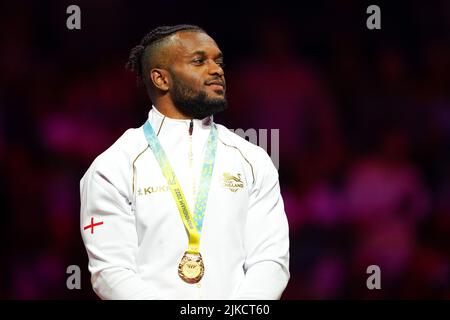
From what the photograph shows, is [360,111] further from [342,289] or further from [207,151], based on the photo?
[207,151]

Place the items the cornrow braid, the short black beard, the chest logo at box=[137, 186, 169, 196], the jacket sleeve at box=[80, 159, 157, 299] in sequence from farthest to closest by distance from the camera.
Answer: the cornrow braid, the short black beard, the chest logo at box=[137, 186, 169, 196], the jacket sleeve at box=[80, 159, 157, 299]

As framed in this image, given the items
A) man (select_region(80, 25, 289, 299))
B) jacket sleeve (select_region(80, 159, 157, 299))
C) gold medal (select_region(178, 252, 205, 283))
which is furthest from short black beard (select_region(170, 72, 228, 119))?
gold medal (select_region(178, 252, 205, 283))

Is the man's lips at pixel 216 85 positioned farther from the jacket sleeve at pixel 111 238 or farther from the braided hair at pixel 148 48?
the jacket sleeve at pixel 111 238

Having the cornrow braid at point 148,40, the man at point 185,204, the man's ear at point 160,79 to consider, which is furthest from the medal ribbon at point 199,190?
the cornrow braid at point 148,40

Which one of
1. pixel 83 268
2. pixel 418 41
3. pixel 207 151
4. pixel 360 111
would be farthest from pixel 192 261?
pixel 418 41

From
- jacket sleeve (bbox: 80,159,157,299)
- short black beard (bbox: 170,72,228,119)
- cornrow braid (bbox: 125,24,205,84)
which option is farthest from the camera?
cornrow braid (bbox: 125,24,205,84)

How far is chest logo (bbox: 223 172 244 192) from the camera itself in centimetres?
333

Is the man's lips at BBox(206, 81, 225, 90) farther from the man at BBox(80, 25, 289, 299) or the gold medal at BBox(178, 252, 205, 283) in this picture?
the gold medal at BBox(178, 252, 205, 283)

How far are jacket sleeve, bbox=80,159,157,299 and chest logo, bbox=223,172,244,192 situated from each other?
33cm

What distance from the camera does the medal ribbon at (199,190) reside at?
3225 millimetres

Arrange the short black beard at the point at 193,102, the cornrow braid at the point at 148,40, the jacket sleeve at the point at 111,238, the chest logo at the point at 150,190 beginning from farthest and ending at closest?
1. the cornrow braid at the point at 148,40
2. the short black beard at the point at 193,102
3. the chest logo at the point at 150,190
4. the jacket sleeve at the point at 111,238

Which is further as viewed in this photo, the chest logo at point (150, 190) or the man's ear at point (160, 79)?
the man's ear at point (160, 79)

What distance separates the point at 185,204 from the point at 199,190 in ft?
0.24

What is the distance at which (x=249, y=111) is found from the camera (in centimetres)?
487
